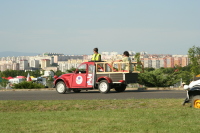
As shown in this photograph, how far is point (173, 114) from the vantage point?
11.3 meters

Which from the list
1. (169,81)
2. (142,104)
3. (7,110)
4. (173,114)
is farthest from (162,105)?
(169,81)

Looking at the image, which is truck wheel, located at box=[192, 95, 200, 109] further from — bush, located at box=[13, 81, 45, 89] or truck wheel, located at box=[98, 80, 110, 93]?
bush, located at box=[13, 81, 45, 89]

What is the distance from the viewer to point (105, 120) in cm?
1052

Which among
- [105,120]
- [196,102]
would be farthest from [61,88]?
[105,120]

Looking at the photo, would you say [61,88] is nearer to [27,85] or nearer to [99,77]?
[99,77]

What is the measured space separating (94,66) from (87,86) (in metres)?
1.11

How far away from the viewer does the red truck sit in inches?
878

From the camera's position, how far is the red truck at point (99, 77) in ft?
73.2

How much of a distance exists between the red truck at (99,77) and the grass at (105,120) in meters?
8.06

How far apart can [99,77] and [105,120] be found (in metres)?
12.1

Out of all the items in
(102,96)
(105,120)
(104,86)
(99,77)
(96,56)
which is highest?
(96,56)

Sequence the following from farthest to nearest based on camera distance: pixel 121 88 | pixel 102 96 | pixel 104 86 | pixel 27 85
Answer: pixel 27 85, pixel 121 88, pixel 104 86, pixel 102 96

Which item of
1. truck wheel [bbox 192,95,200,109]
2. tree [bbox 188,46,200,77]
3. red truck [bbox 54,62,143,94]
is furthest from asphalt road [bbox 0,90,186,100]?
tree [bbox 188,46,200,77]

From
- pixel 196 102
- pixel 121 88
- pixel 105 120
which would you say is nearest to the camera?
pixel 105 120
